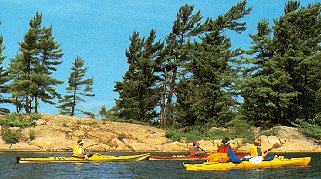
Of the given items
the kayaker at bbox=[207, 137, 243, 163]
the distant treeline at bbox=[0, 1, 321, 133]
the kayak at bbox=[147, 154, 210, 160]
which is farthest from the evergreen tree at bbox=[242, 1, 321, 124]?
the kayaker at bbox=[207, 137, 243, 163]

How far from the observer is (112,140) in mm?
44312

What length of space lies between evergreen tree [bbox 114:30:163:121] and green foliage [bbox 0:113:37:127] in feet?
43.2

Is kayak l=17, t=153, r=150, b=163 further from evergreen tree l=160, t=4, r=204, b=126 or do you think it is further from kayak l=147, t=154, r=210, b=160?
evergreen tree l=160, t=4, r=204, b=126

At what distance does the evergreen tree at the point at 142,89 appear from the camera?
55406 millimetres

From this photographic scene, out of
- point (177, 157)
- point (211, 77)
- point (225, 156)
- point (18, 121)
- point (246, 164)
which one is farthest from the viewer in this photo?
point (211, 77)

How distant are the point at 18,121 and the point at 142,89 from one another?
1669 cm

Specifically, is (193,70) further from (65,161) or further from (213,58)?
(65,161)

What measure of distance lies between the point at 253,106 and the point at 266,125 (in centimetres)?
264

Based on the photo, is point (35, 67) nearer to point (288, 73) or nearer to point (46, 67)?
point (46, 67)

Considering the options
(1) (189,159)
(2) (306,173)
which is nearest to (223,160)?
(2) (306,173)

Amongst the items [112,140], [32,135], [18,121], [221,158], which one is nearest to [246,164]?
[221,158]

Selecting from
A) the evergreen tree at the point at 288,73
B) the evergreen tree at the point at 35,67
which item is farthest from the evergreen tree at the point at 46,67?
the evergreen tree at the point at 288,73

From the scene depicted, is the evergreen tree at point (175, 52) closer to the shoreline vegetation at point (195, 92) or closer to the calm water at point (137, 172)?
the shoreline vegetation at point (195, 92)

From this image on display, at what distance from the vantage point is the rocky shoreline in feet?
140
